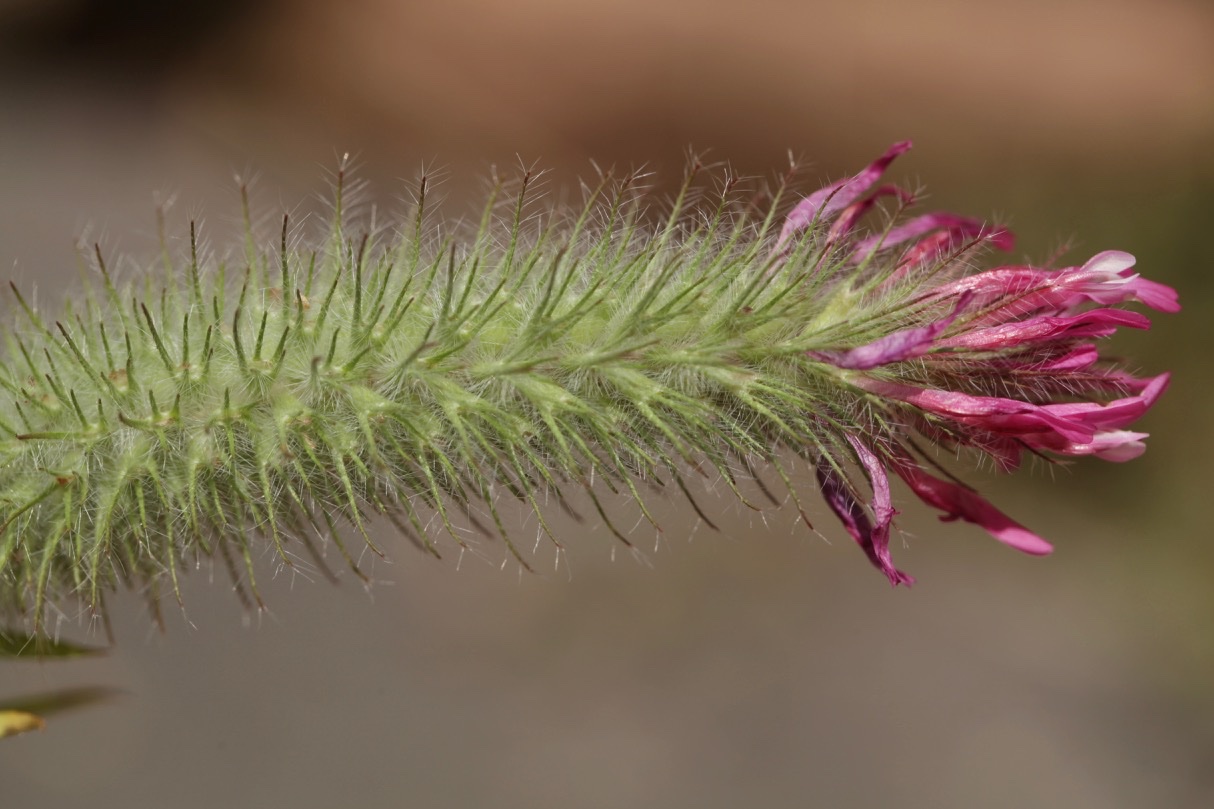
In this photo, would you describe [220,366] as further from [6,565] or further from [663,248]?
[663,248]

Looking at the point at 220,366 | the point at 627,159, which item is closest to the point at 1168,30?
the point at 627,159

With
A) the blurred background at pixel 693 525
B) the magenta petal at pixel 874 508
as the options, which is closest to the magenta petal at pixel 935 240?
the magenta petal at pixel 874 508

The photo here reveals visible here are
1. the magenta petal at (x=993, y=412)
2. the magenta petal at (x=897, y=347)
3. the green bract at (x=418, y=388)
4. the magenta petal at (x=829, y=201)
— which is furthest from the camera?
the magenta petal at (x=829, y=201)

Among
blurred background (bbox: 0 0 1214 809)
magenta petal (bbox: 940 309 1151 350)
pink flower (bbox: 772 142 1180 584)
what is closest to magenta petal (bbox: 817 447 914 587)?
pink flower (bbox: 772 142 1180 584)

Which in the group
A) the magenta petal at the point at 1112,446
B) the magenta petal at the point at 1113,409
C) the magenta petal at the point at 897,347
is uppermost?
the magenta petal at the point at 897,347

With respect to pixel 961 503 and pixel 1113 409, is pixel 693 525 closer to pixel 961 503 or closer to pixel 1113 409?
pixel 961 503

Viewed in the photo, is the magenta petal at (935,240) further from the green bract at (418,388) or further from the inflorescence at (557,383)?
the green bract at (418,388)

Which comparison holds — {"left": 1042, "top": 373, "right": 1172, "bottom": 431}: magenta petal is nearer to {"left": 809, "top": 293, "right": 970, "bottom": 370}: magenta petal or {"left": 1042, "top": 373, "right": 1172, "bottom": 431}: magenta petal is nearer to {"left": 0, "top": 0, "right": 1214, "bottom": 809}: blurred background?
{"left": 809, "top": 293, "right": 970, "bottom": 370}: magenta petal
